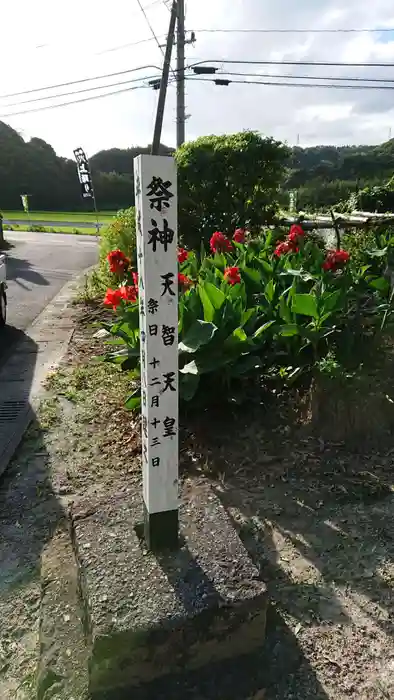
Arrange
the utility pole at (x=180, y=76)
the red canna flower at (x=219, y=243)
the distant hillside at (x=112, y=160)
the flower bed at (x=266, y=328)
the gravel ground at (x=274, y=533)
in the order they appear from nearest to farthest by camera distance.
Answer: the gravel ground at (x=274, y=533) < the flower bed at (x=266, y=328) < the red canna flower at (x=219, y=243) < the utility pole at (x=180, y=76) < the distant hillside at (x=112, y=160)

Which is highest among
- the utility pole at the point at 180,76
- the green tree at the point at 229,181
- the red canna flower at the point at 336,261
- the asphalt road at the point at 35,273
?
the utility pole at the point at 180,76

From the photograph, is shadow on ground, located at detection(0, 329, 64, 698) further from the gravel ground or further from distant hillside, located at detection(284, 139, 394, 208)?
distant hillside, located at detection(284, 139, 394, 208)

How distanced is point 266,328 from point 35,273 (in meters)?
10.8

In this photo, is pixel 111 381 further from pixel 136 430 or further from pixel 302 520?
pixel 302 520

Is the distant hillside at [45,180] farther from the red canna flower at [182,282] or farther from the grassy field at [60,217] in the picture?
the red canna flower at [182,282]

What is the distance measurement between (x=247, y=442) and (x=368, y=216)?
22.2ft

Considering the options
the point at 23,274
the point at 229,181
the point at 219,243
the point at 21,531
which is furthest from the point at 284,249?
the point at 23,274

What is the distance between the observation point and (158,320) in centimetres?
206

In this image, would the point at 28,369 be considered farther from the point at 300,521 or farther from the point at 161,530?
the point at 161,530

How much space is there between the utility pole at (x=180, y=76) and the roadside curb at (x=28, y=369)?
9142mm

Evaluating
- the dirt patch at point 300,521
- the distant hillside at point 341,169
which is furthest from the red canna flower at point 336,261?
the distant hillside at point 341,169

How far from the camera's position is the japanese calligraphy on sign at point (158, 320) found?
197 centimetres

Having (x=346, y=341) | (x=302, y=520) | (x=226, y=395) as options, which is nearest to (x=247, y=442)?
(x=226, y=395)

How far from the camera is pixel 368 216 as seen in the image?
908cm
